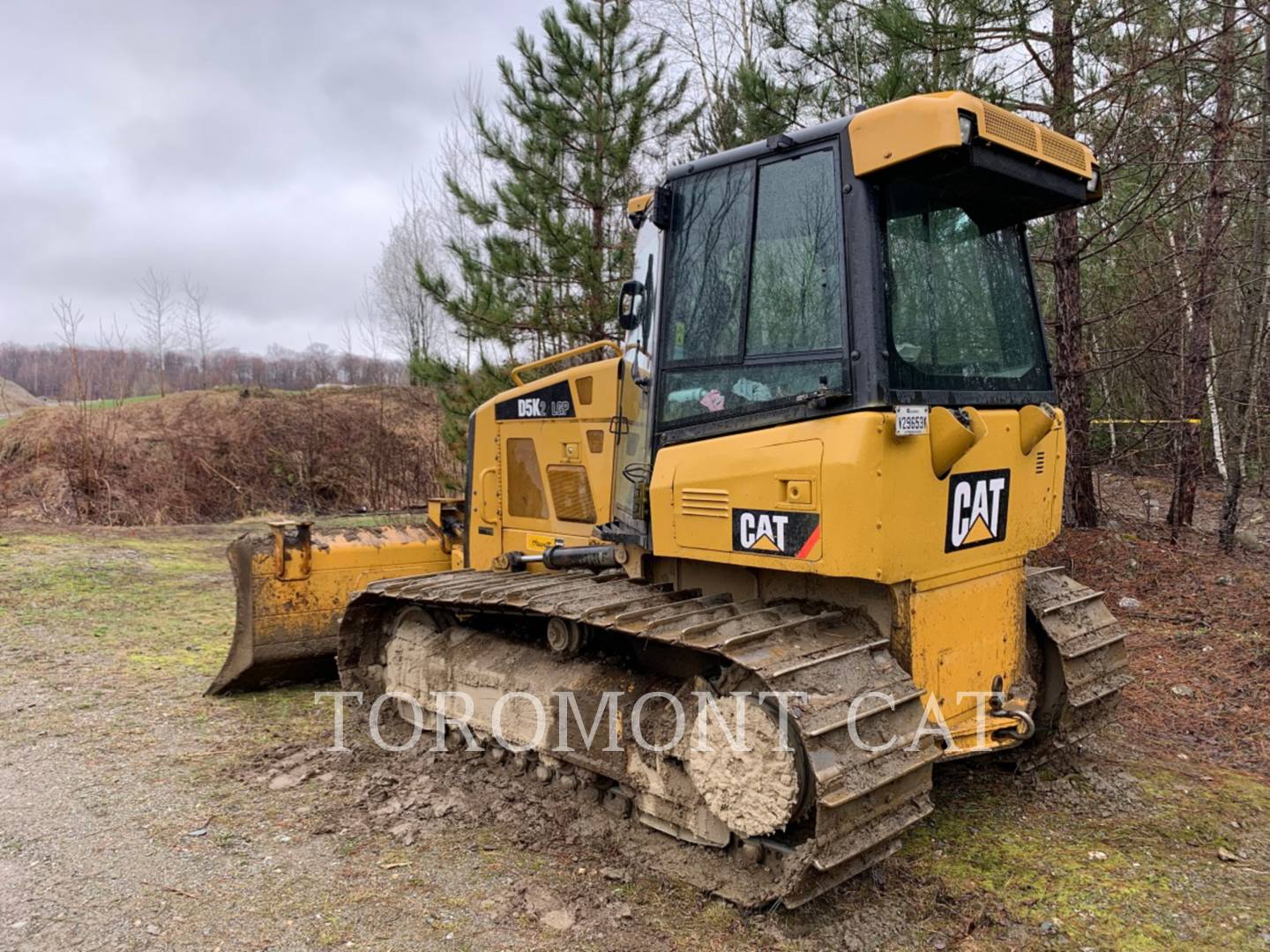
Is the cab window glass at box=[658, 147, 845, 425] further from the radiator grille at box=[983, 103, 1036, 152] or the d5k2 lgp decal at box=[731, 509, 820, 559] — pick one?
the radiator grille at box=[983, 103, 1036, 152]

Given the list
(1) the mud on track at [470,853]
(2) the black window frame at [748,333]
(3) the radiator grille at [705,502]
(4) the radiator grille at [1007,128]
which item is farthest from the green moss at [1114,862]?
(4) the radiator grille at [1007,128]

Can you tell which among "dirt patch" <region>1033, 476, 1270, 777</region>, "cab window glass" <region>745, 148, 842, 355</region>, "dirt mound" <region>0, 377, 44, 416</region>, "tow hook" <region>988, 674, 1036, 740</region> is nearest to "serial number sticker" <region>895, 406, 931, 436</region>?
"cab window glass" <region>745, 148, 842, 355</region>

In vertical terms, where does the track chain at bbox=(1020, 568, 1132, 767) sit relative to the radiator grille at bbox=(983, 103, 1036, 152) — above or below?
below

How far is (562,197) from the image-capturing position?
12391mm

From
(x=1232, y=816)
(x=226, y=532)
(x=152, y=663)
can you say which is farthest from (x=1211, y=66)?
(x=226, y=532)

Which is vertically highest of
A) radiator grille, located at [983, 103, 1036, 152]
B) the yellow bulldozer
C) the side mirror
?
radiator grille, located at [983, 103, 1036, 152]

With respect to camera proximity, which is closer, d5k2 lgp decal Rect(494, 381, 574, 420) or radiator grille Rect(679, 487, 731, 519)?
radiator grille Rect(679, 487, 731, 519)

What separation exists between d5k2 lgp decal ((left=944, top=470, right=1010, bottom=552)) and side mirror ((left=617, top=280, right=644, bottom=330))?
5.49 ft

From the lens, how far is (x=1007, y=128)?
10.7 feet

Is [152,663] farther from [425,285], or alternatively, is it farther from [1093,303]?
[1093,303]

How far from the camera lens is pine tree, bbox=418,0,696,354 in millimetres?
11539

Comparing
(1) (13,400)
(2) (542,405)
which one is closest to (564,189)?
(2) (542,405)

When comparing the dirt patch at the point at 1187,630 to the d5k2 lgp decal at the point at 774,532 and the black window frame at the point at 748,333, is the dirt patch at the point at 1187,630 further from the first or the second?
the black window frame at the point at 748,333

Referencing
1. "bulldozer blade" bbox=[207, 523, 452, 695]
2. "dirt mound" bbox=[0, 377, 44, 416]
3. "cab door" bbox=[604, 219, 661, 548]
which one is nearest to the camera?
"cab door" bbox=[604, 219, 661, 548]
